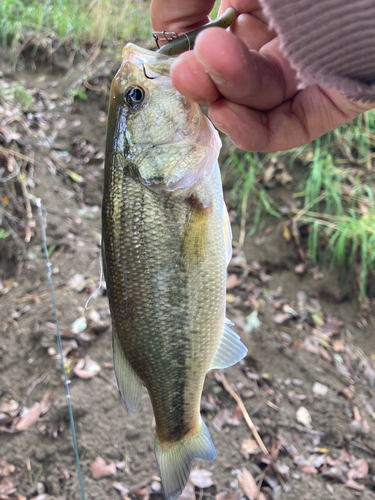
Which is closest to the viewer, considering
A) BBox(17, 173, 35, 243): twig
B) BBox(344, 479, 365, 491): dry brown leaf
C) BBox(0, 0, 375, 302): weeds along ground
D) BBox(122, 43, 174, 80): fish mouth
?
BBox(122, 43, 174, 80): fish mouth

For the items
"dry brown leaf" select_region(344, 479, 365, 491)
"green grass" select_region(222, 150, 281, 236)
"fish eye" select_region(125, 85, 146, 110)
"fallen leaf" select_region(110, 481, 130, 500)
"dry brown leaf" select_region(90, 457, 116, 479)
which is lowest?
"dry brown leaf" select_region(344, 479, 365, 491)

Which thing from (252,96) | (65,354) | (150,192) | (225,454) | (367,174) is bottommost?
(225,454)

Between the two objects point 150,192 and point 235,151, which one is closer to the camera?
point 150,192

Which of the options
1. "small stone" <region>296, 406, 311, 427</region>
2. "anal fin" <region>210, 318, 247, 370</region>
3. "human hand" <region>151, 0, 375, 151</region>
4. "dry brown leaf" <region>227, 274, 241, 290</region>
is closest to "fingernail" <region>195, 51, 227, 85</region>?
"human hand" <region>151, 0, 375, 151</region>

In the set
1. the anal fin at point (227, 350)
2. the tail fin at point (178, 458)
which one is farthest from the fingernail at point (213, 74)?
the tail fin at point (178, 458)

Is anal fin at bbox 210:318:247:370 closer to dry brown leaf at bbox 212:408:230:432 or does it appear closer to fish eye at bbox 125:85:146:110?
fish eye at bbox 125:85:146:110

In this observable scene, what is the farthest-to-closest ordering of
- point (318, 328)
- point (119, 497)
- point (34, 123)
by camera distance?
point (34, 123) < point (318, 328) < point (119, 497)

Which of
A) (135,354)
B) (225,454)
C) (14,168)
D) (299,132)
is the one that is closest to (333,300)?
(225,454)

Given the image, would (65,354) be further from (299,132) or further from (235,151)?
(235,151)
